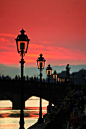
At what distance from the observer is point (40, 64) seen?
21.0 meters

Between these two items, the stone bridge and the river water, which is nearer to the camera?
the stone bridge

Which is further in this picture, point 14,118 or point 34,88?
point 14,118

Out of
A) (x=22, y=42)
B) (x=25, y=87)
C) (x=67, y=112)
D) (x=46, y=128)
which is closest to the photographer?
(x=22, y=42)

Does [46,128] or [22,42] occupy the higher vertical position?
[22,42]

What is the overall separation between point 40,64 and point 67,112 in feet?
12.5

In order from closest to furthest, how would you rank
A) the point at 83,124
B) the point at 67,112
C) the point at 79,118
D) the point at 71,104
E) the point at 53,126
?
the point at 83,124
the point at 79,118
the point at 53,126
the point at 67,112
the point at 71,104

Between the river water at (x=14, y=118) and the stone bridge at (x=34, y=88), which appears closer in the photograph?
the stone bridge at (x=34, y=88)

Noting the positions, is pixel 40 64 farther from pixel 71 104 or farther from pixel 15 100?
pixel 15 100

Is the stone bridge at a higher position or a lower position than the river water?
higher

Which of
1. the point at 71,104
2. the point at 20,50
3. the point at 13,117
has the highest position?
the point at 20,50

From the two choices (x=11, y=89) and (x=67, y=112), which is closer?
(x=67, y=112)

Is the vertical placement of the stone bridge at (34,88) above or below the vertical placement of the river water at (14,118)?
above

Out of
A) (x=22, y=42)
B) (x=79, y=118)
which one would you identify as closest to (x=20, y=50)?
(x=22, y=42)

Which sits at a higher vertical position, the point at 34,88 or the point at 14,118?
the point at 34,88
